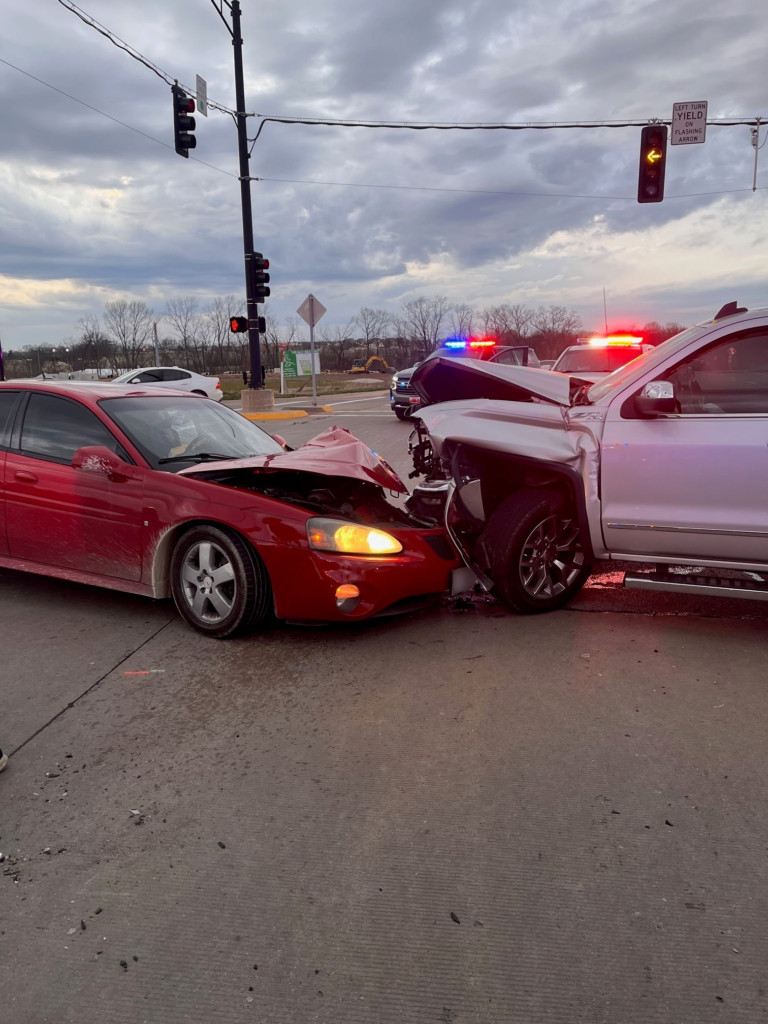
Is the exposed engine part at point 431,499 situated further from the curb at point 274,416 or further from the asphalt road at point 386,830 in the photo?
the curb at point 274,416

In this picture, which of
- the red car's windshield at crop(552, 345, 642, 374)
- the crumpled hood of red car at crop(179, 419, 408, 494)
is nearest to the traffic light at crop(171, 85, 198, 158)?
the red car's windshield at crop(552, 345, 642, 374)

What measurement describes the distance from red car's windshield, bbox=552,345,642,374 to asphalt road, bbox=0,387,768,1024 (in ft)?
29.8

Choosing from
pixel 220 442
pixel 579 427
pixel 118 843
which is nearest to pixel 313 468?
pixel 220 442

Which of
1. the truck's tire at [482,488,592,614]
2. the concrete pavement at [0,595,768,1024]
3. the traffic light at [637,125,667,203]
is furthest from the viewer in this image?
the traffic light at [637,125,667,203]

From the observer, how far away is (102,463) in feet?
14.4

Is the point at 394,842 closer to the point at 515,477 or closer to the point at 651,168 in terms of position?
the point at 515,477

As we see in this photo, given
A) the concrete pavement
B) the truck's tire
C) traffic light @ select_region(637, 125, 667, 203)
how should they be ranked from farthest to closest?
traffic light @ select_region(637, 125, 667, 203) < the truck's tire < the concrete pavement

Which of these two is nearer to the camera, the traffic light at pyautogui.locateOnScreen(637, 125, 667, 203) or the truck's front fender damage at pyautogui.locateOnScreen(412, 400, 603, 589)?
the truck's front fender damage at pyautogui.locateOnScreen(412, 400, 603, 589)

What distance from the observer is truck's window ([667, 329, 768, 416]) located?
13.5 feet

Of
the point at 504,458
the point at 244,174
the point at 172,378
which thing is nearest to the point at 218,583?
the point at 504,458

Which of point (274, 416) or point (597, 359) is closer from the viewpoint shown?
point (597, 359)

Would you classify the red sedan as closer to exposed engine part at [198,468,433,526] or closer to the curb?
exposed engine part at [198,468,433,526]

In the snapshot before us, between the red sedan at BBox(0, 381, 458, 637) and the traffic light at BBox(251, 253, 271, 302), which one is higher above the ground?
the traffic light at BBox(251, 253, 271, 302)

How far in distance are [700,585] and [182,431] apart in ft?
11.1
